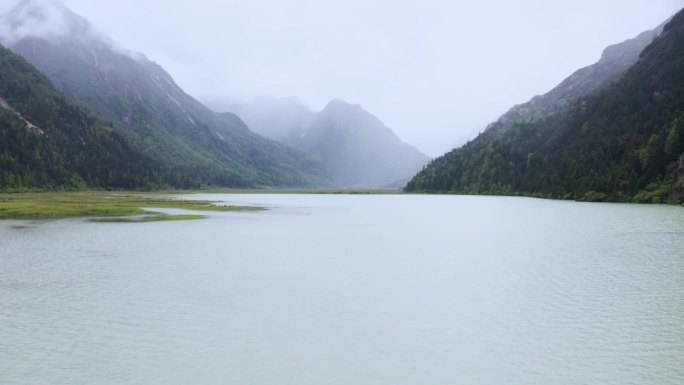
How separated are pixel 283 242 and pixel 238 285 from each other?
22386 mm

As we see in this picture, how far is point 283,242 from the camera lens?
55.2m

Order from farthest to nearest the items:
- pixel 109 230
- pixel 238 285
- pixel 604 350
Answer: pixel 109 230, pixel 238 285, pixel 604 350

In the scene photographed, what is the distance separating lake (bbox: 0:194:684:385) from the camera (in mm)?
17859

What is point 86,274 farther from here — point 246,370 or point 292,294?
point 246,370

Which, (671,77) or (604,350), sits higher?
(671,77)

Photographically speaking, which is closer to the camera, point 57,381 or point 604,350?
point 57,381

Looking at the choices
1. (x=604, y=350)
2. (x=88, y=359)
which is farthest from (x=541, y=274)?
(x=88, y=359)

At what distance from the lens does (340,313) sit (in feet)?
84.4

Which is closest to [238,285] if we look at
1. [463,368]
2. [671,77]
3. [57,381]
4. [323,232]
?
[57,381]

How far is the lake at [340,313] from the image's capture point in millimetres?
17859

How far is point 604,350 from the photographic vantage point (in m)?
19.7

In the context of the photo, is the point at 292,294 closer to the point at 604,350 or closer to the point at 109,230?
the point at 604,350

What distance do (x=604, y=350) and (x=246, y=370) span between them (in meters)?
14.2

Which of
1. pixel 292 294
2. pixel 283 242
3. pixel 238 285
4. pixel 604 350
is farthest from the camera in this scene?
pixel 283 242
